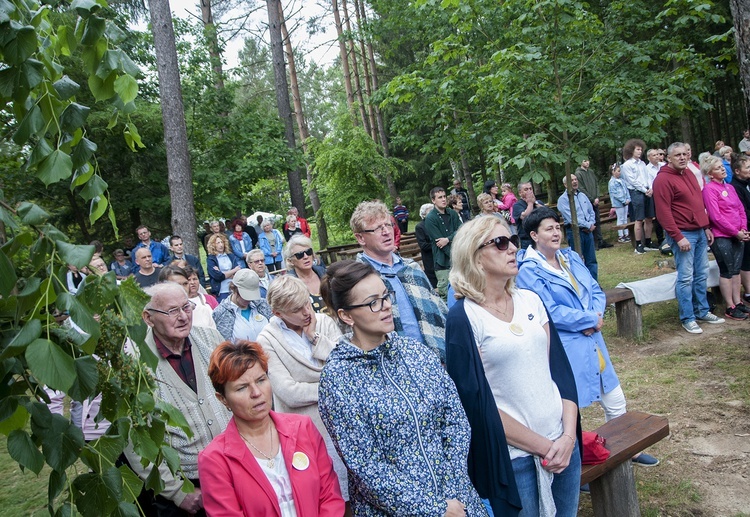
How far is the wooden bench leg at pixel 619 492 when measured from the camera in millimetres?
3805

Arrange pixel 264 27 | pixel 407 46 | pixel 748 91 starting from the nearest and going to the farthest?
pixel 748 91 < pixel 264 27 < pixel 407 46

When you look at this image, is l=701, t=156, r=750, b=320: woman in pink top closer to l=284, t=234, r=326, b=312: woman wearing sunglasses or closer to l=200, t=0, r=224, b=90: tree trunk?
l=284, t=234, r=326, b=312: woman wearing sunglasses

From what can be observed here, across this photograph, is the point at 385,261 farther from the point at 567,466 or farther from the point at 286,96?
the point at 286,96

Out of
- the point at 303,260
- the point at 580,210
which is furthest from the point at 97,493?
the point at 580,210

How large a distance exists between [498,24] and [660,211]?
452cm

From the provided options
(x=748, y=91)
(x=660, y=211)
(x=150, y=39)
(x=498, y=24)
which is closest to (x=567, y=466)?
(x=748, y=91)

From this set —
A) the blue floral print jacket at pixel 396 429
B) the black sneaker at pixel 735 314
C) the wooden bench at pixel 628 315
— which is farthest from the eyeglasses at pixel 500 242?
the black sneaker at pixel 735 314

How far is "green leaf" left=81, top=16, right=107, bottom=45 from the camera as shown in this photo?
1441 mm

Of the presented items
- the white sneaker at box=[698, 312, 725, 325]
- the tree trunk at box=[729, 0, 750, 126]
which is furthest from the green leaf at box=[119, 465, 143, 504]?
the white sneaker at box=[698, 312, 725, 325]

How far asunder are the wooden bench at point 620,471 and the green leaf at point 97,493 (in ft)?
9.58

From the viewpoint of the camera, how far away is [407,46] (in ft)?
97.7

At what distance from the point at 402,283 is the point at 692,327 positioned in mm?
5152

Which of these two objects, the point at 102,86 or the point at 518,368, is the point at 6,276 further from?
the point at 518,368

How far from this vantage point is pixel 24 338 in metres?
1.16
